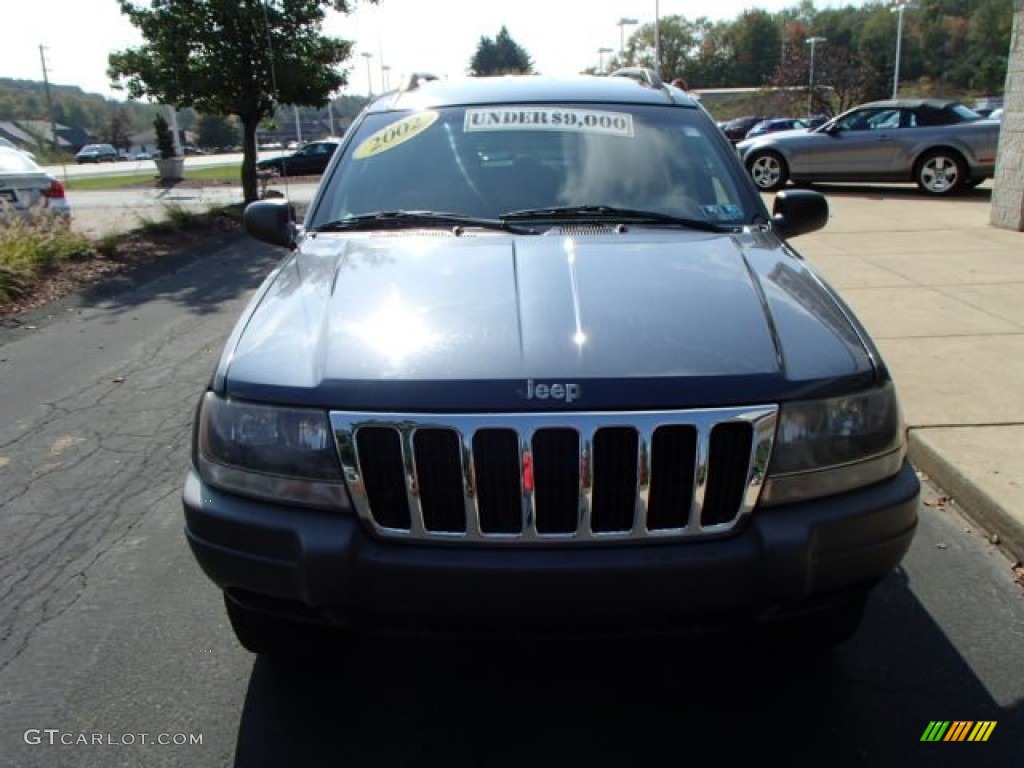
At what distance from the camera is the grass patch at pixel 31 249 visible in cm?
841

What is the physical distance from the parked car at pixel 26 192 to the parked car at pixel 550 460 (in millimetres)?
9115

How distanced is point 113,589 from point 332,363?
1.69 m

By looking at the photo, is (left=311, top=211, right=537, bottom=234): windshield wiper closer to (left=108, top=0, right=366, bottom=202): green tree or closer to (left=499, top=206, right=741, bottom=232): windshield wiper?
(left=499, top=206, right=741, bottom=232): windshield wiper

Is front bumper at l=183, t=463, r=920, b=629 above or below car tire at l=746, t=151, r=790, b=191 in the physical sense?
above

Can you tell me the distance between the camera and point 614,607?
2082 mm

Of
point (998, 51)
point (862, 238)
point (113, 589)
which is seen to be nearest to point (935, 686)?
point (113, 589)

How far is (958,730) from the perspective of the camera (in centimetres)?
247

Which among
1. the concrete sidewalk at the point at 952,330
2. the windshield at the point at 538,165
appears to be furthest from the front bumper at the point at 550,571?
the concrete sidewalk at the point at 952,330

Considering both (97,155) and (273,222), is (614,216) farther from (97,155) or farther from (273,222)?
(97,155)

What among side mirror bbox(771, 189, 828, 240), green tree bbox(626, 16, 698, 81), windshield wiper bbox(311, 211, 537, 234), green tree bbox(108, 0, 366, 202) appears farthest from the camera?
green tree bbox(626, 16, 698, 81)

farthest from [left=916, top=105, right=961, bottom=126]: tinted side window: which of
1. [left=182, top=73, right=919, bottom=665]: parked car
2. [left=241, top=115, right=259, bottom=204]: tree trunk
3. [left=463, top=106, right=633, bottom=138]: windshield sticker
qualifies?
[left=182, top=73, right=919, bottom=665]: parked car

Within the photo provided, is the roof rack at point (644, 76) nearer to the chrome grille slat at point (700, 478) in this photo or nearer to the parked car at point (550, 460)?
the parked car at point (550, 460)

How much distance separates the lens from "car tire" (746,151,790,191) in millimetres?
17047

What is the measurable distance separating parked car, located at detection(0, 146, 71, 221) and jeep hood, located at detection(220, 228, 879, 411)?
879cm
